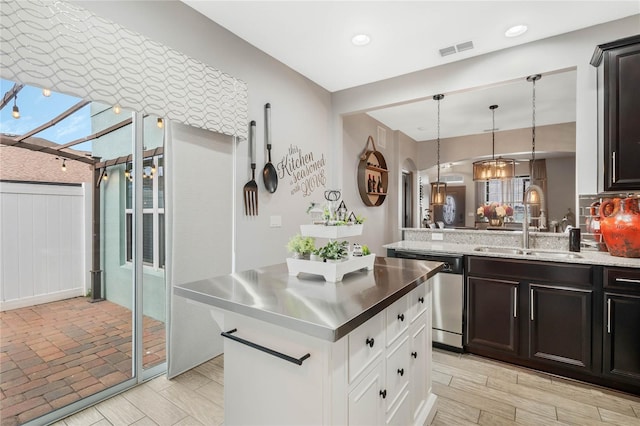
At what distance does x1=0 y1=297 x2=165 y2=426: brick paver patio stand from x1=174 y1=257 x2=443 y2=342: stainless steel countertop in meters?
1.33

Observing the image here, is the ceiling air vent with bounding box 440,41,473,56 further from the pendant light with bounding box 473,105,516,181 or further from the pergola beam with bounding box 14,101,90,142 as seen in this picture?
the pergola beam with bounding box 14,101,90,142

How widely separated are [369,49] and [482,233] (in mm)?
2236

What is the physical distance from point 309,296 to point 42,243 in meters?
1.84

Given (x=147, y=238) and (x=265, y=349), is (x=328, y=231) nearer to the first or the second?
(x=265, y=349)

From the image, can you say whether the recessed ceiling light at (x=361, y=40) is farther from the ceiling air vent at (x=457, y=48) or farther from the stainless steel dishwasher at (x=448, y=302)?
the stainless steel dishwasher at (x=448, y=302)

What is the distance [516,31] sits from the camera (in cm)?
271

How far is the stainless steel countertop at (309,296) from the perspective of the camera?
1.03m

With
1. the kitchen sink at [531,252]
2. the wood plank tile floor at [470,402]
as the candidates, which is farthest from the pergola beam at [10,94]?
the kitchen sink at [531,252]

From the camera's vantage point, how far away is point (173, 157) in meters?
2.37

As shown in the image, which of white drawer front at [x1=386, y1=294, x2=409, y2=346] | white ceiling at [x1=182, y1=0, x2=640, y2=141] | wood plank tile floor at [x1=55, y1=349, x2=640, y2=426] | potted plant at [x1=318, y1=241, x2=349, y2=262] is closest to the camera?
white drawer front at [x1=386, y1=294, x2=409, y2=346]

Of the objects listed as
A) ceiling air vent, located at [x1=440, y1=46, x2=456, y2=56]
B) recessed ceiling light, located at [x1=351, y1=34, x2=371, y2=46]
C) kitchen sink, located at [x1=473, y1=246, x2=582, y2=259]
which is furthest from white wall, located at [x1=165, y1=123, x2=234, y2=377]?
kitchen sink, located at [x1=473, y1=246, x2=582, y2=259]

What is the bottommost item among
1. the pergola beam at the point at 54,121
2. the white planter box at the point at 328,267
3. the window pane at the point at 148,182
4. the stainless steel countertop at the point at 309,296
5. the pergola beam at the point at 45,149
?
the stainless steel countertop at the point at 309,296

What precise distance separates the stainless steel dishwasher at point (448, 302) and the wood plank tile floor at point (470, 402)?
369mm

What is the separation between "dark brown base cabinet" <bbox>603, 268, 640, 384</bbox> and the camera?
2189 millimetres
